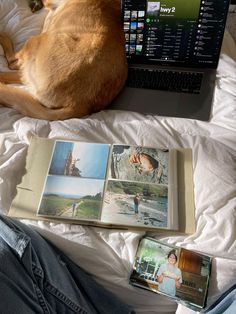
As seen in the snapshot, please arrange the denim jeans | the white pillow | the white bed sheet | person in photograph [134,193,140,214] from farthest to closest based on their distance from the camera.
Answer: the white pillow, person in photograph [134,193,140,214], the white bed sheet, the denim jeans

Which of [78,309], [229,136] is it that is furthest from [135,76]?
[78,309]

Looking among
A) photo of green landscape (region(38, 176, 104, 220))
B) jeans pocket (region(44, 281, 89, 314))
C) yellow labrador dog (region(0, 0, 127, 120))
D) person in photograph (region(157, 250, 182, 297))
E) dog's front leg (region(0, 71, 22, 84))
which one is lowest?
jeans pocket (region(44, 281, 89, 314))

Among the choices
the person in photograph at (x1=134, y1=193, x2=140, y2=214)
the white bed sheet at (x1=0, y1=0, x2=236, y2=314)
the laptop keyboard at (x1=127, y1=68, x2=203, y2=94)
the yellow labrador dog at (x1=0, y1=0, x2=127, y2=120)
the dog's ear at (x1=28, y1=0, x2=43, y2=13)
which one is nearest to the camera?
the white bed sheet at (x1=0, y1=0, x2=236, y2=314)

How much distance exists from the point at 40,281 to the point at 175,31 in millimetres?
1099

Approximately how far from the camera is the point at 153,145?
4.03 feet

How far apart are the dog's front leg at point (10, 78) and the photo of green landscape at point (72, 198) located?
581 millimetres

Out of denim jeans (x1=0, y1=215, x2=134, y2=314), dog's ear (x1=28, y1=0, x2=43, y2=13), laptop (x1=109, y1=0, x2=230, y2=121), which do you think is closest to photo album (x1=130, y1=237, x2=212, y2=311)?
denim jeans (x1=0, y1=215, x2=134, y2=314)

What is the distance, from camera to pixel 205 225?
1003 mm

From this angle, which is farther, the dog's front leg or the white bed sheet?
the dog's front leg

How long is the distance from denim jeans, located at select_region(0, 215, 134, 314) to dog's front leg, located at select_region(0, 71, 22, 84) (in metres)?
0.76

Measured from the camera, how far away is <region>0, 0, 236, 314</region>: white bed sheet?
37.4 inches

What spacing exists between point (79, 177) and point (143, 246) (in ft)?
0.99

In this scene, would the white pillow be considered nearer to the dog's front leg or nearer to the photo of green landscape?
the dog's front leg

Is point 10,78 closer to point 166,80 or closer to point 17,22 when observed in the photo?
point 17,22
